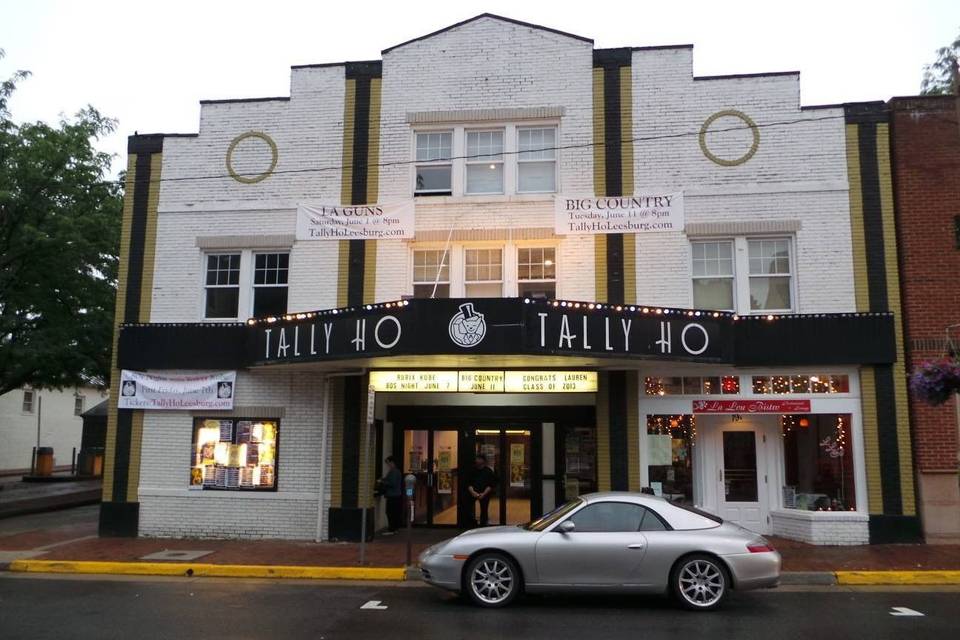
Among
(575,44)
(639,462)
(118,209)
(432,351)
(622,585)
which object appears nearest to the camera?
(622,585)

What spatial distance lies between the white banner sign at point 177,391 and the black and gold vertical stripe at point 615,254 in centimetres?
721

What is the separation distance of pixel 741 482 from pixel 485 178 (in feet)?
25.0

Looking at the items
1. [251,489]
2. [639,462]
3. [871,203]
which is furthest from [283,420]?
[871,203]

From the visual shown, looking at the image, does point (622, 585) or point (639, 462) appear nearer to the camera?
point (622, 585)

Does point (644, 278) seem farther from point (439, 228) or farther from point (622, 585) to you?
point (622, 585)

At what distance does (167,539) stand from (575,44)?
12.4 m

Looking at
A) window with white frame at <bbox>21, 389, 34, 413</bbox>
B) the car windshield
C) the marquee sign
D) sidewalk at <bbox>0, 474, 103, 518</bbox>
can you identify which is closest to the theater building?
the marquee sign

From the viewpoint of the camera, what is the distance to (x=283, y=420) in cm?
1503

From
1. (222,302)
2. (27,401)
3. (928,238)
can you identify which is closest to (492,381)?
(222,302)

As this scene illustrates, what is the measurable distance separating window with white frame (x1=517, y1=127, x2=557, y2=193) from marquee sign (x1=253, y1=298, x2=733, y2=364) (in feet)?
13.0

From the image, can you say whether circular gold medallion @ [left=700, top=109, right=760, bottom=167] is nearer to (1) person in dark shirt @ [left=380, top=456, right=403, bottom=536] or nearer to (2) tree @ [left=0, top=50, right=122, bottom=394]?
(1) person in dark shirt @ [left=380, top=456, right=403, bottom=536]

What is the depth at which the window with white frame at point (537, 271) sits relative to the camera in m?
14.9

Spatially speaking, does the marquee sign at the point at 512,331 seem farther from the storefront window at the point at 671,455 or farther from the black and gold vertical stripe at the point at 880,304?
the black and gold vertical stripe at the point at 880,304

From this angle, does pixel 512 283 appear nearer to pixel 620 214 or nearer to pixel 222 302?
pixel 620 214
